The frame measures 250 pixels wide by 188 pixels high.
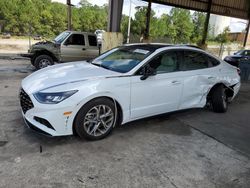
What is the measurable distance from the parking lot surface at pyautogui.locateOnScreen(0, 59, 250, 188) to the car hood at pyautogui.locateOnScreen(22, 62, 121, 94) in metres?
0.79

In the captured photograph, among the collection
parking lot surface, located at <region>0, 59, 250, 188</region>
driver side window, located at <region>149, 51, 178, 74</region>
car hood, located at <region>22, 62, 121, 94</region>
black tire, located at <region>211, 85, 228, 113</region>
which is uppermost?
driver side window, located at <region>149, 51, 178, 74</region>

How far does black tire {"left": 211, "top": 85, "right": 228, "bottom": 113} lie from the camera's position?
16.5ft

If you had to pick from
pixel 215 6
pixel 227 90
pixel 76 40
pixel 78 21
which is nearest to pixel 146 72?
pixel 227 90

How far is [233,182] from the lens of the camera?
280 cm

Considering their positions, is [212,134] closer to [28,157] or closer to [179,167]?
[179,167]

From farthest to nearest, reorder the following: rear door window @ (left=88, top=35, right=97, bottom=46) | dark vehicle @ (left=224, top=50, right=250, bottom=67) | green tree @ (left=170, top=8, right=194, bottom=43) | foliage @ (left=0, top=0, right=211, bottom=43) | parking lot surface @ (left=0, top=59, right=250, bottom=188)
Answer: green tree @ (left=170, top=8, right=194, bottom=43)
foliage @ (left=0, top=0, right=211, bottom=43)
dark vehicle @ (left=224, top=50, right=250, bottom=67)
rear door window @ (left=88, top=35, right=97, bottom=46)
parking lot surface @ (left=0, top=59, right=250, bottom=188)

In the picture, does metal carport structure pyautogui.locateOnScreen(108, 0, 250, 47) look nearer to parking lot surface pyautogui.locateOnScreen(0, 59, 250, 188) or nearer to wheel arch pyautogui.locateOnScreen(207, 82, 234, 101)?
wheel arch pyautogui.locateOnScreen(207, 82, 234, 101)

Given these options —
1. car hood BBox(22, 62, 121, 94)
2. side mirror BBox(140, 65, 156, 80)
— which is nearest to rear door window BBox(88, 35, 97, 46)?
car hood BBox(22, 62, 121, 94)

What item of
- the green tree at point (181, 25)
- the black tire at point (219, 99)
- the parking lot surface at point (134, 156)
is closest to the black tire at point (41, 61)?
the parking lot surface at point (134, 156)

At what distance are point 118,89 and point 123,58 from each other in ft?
3.04

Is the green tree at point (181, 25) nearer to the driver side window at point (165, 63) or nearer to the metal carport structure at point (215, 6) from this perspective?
the metal carport structure at point (215, 6)

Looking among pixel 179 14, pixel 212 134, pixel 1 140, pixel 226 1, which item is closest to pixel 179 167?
pixel 212 134

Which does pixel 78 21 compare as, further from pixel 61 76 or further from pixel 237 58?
pixel 61 76

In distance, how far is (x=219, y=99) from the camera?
5.08m
